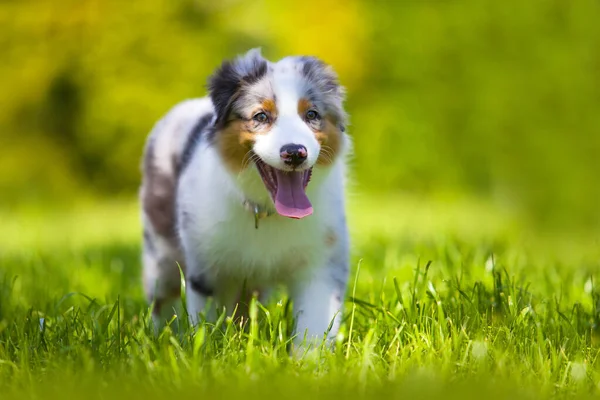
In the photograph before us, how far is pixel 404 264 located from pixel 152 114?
1209 centimetres

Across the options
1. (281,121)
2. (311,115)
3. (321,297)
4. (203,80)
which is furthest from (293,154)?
(203,80)

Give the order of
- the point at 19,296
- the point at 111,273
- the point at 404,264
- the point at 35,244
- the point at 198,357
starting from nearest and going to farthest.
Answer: the point at 198,357 < the point at 19,296 < the point at 404,264 < the point at 111,273 < the point at 35,244

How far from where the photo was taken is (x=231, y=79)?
3.38m

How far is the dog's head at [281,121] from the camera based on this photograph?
305 centimetres

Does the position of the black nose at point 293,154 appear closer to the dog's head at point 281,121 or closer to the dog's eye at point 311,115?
the dog's head at point 281,121

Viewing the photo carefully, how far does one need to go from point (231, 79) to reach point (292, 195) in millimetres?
577

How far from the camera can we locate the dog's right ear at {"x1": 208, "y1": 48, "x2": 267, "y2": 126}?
A: 131 inches

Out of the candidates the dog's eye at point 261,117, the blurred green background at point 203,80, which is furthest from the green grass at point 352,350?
the blurred green background at point 203,80

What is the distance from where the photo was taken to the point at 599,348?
2.90m

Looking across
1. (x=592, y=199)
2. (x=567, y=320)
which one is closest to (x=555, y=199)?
(x=592, y=199)

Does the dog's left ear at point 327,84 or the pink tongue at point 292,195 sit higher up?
the dog's left ear at point 327,84

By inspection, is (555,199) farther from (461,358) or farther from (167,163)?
(461,358)

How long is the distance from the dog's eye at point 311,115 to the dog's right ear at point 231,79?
10.3 inches

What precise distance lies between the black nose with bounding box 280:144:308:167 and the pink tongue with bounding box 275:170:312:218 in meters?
0.22
